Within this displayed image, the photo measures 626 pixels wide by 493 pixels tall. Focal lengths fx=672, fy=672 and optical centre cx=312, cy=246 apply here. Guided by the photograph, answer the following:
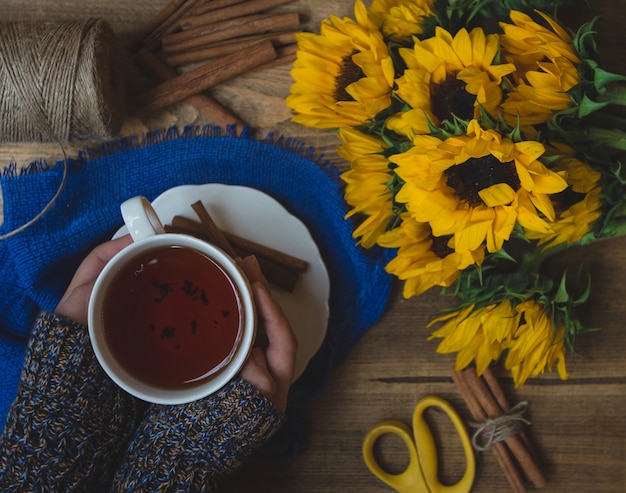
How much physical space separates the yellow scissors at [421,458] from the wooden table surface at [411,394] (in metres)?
0.02

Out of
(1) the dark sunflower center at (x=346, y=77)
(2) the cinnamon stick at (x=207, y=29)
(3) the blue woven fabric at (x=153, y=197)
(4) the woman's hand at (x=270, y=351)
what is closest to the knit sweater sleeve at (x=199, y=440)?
(4) the woman's hand at (x=270, y=351)

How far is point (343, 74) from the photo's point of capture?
0.71 m

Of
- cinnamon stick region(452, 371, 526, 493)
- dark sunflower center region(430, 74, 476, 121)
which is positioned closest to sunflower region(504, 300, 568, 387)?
cinnamon stick region(452, 371, 526, 493)

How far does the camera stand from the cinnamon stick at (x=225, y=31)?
2.72 feet

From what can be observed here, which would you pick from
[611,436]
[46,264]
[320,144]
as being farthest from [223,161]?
[611,436]

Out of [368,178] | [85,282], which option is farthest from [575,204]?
[85,282]

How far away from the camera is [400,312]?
2.79ft

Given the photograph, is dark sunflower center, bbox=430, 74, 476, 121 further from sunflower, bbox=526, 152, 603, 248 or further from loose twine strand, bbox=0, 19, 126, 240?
loose twine strand, bbox=0, 19, 126, 240

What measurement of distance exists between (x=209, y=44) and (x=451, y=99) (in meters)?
0.34

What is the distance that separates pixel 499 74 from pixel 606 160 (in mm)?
152

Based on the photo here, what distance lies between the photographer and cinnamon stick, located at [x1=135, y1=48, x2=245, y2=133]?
83 centimetres

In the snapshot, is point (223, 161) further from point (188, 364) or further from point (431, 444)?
point (431, 444)

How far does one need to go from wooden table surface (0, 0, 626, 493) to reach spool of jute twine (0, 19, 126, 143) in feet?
0.30

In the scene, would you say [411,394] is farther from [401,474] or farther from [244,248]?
[244,248]
